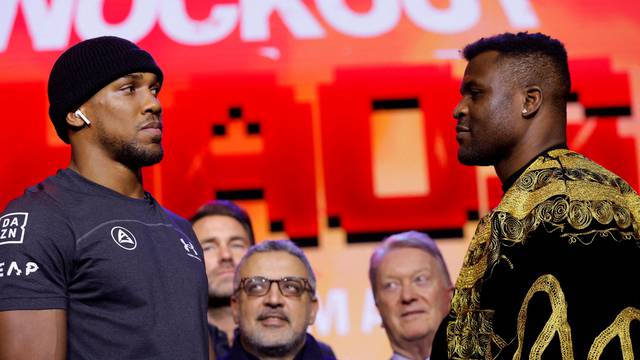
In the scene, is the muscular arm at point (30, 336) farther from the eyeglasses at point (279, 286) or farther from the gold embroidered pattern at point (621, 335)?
the eyeglasses at point (279, 286)

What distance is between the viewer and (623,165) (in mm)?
5312

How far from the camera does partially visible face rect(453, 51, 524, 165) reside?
8.05ft

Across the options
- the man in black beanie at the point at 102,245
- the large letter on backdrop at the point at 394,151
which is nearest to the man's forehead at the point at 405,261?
the large letter on backdrop at the point at 394,151

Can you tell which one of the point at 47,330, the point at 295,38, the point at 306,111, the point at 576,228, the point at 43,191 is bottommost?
the point at 47,330

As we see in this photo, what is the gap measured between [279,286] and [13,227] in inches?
63.7

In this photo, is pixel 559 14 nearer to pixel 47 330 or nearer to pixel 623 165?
pixel 623 165

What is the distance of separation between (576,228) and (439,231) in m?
2.99

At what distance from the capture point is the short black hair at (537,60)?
2475mm

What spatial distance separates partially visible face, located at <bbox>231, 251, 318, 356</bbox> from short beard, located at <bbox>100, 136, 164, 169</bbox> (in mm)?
1347

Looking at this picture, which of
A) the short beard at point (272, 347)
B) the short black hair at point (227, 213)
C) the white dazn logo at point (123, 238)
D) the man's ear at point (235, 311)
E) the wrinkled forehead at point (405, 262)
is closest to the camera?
the white dazn logo at point (123, 238)

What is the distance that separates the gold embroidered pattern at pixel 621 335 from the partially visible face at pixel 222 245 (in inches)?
92.3

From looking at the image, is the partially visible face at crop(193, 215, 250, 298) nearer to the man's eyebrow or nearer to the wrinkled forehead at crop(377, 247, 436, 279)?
the wrinkled forehead at crop(377, 247, 436, 279)

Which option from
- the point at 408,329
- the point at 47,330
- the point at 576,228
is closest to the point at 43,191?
the point at 47,330

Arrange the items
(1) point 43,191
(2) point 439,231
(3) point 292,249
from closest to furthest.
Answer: (1) point 43,191, (3) point 292,249, (2) point 439,231
